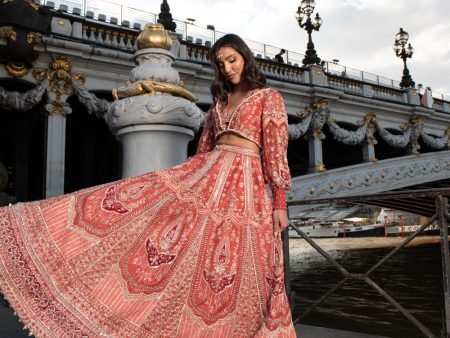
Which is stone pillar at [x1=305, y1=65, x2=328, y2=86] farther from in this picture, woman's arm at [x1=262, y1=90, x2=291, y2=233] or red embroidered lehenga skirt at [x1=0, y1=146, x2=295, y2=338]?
red embroidered lehenga skirt at [x1=0, y1=146, x2=295, y2=338]

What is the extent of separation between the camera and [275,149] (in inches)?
88.2

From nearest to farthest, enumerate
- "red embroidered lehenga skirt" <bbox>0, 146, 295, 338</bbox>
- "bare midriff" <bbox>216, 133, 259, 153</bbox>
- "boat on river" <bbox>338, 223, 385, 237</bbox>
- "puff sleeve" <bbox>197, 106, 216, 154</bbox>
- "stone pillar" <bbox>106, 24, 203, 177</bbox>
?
"red embroidered lehenga skirt" <bbox>0, 146, 295, 338</bbox> → "bare midriff" <bbox>216, 133, 259, 153</bbox> → "puff sleeve" <bbox>197, 106, 216, 154</bbox> → "stone pillar" <bbox>106, 24, 203, 177</bbox> → "boat on river" <bbox>338, 223, 385, 237</bbox>

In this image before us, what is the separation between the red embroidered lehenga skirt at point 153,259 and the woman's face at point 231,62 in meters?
0.47

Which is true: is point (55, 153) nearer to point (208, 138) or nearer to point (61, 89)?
point (61, 89)

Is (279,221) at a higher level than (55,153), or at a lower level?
lower

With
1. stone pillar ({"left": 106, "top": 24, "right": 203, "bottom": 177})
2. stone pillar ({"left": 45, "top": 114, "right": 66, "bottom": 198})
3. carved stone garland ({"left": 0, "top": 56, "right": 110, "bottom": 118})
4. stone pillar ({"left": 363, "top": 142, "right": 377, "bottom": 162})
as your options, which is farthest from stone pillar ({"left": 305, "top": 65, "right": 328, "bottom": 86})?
stone pillar ({"left": 106, "top": 24, "right": 203, "bottom": 177})

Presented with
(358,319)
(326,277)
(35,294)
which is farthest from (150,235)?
(326,277)

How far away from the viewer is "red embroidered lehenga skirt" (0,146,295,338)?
191 cm

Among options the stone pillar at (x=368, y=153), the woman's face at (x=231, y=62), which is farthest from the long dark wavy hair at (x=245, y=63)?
the stone pillar at (x=368, y=153)

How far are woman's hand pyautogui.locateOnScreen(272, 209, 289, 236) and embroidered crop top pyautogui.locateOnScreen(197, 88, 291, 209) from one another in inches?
1.2

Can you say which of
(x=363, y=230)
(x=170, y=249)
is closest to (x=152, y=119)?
(x=170, y=249)

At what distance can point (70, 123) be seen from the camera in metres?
14.4

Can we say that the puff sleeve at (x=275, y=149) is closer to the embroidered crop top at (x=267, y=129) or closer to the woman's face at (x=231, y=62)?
the embroidered crop top at (x=267, y=129)

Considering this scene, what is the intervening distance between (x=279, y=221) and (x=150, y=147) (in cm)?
161
